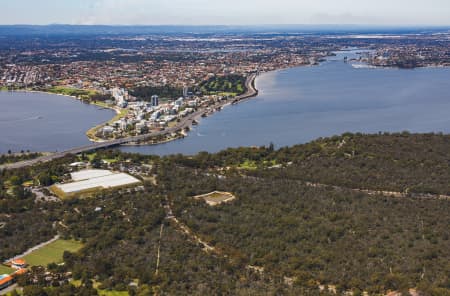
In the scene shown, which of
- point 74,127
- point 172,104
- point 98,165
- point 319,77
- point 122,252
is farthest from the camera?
point 319,77

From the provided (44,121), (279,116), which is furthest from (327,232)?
(44,121)

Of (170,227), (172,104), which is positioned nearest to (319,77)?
(172,104)

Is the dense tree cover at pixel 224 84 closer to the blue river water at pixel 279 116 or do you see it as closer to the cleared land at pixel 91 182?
the blue river water at pixel 279 116

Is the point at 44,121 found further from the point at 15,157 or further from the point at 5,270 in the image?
the point at 5,270

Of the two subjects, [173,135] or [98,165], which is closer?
[98,165]

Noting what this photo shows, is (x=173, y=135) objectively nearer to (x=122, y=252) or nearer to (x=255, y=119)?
(x=255, y=119)
